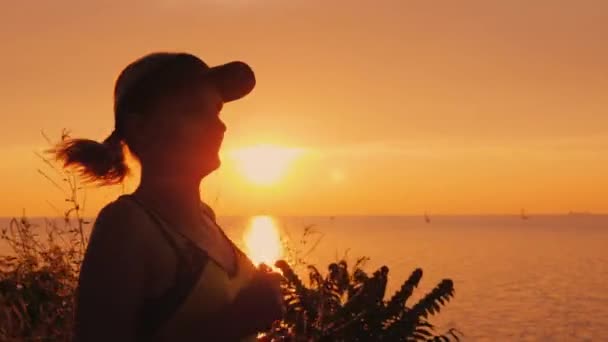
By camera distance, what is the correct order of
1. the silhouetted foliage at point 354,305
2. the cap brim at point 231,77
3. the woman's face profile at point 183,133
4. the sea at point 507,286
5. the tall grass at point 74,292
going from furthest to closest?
1. the sea at point 507,286
2. the silhouetted foliage at point 354,305
3. the tall grass at point 74,292
4. the cap brim at point 231,77
5. the woman's face profile at point 183,133

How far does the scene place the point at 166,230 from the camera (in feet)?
8.66

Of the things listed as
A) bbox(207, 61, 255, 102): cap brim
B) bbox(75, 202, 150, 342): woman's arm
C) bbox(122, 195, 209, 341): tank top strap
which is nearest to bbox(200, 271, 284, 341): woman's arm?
bbox(122, 195, 209, 341): tank top strap

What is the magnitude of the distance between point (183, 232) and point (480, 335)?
51675 mm

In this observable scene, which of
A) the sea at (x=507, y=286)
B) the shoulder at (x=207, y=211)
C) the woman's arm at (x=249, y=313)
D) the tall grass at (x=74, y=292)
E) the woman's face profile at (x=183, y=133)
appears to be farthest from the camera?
the sea at (x=507, y=286)

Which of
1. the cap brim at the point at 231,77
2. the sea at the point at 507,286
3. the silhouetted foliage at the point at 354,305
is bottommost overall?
the sea at the point at 507,286

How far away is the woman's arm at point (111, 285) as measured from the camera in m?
2.45

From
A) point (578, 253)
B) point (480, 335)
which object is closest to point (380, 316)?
point (480, 335)

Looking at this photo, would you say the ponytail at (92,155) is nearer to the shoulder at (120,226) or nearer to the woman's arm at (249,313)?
the shoulder at (120,226)

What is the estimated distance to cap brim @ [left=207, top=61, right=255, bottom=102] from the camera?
9.58ft

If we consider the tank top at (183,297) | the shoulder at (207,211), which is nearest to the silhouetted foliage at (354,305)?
the shoulder at (207,211)

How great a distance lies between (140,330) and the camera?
8.30 ft

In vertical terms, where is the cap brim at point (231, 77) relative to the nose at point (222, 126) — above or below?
above

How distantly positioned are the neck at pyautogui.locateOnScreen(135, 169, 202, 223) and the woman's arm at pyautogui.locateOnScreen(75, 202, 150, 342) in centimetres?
26

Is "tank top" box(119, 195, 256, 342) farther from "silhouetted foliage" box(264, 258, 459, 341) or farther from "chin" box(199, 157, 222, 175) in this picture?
"silhouetted foliage" box(264, 258, 459, 341)
